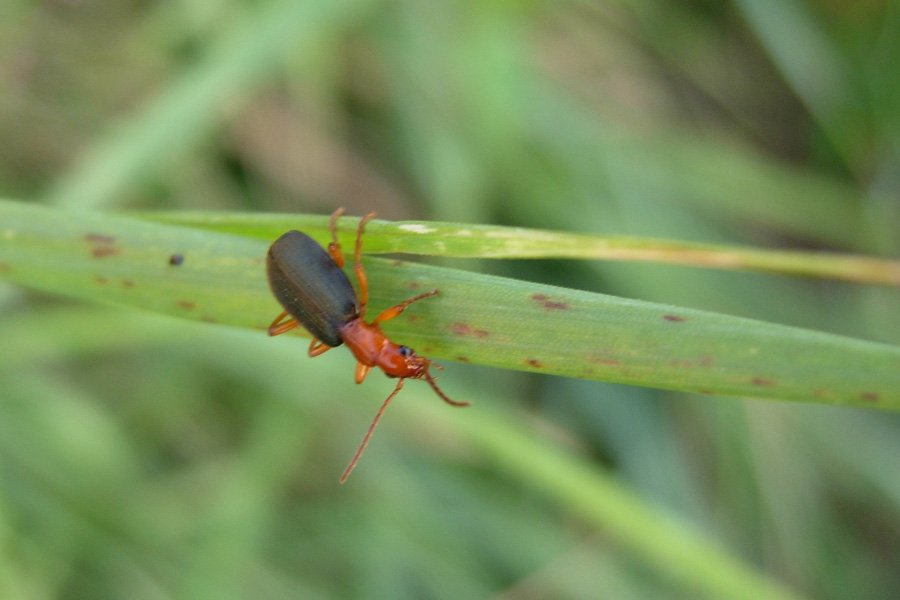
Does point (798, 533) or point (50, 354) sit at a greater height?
point (50, 354)

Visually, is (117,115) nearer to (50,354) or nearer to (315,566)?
(50,354)

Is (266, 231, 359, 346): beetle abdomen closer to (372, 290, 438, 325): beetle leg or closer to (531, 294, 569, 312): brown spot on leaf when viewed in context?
(372, 290, 438, 325): beetle leg

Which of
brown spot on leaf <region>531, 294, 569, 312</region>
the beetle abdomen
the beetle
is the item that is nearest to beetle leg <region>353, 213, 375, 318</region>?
the beetle

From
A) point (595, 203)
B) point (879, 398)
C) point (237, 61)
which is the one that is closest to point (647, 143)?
point (595, 203)

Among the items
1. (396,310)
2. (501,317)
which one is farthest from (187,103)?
(501,317)

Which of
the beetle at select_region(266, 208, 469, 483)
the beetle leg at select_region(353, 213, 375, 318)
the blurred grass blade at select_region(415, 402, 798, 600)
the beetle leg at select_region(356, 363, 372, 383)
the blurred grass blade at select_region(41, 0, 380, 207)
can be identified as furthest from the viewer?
the blurred grass blade at select_region(41, 0, 380, 207)

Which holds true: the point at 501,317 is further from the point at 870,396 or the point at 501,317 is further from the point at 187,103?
the point at 187,103
